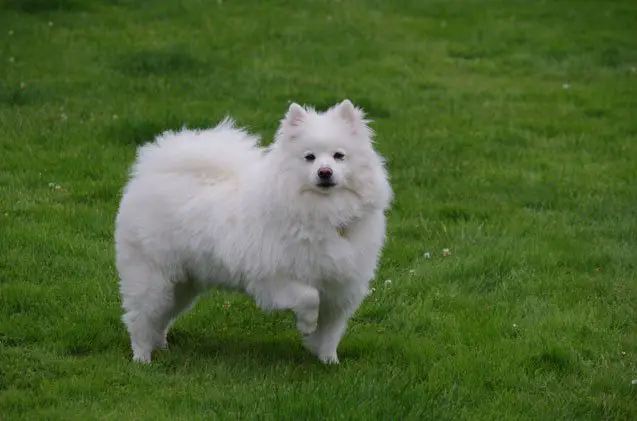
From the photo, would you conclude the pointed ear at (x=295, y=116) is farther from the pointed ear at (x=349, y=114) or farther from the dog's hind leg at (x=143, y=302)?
the dog's hind leg at (x=143, y=302)

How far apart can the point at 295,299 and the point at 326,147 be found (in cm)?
85

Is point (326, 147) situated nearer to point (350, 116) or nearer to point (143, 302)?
point (350, 116)

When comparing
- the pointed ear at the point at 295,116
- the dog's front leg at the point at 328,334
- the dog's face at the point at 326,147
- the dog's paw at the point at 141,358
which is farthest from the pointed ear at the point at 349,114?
the dog's paw at the point at 141,358

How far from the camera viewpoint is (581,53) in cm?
1481

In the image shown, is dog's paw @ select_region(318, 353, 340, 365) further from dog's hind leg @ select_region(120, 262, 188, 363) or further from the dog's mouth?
the dog's mouth

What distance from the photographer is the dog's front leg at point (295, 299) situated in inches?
231

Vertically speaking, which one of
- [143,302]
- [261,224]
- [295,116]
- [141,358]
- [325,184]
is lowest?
[141,358]

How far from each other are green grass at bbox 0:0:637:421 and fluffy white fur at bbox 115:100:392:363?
1.29 feet

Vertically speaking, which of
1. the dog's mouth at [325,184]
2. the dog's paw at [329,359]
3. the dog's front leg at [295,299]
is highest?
the dog's mouth at [325,184]

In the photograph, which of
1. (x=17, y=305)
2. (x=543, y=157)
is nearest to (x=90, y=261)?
(x=17, y=305)

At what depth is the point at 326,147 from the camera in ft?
19.1

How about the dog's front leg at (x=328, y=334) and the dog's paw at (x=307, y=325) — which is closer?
the dog's paw at (x=307, y=325)

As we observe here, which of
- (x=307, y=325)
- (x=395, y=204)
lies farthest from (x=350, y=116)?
(x=395, y=204)

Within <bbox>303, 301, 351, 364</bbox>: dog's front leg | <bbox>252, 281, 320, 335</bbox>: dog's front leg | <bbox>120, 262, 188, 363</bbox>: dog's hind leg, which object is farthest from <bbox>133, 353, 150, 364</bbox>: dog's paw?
<bbox>303, 301, 351, 364</bbox>: dog's front leg
